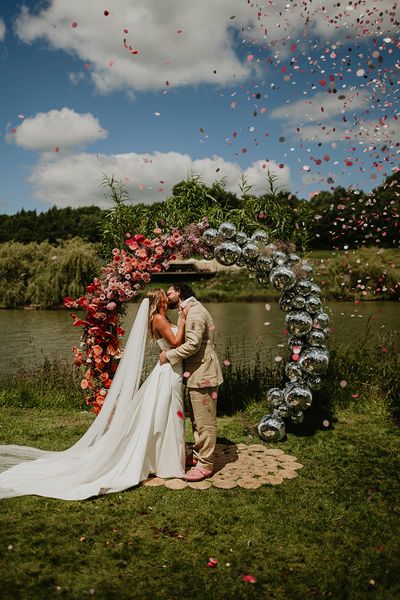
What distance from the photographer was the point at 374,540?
13.6 ft

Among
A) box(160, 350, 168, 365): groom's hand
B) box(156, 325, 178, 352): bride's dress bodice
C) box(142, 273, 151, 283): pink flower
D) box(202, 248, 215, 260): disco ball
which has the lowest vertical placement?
box(160, 350, 168, 365): groom's hand

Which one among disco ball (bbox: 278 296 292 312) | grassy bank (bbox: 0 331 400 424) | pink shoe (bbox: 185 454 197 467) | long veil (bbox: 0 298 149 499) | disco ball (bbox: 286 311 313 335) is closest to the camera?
long veil (bbox: 0 298 149 499)

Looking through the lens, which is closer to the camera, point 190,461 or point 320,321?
point 190,461

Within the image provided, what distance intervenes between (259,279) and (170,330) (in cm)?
225

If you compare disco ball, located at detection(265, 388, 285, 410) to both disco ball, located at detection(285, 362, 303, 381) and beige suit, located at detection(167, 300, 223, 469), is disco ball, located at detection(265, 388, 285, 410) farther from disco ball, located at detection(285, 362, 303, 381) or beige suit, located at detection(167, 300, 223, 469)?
beige suit, located at detection(167, 300, 223, 469)

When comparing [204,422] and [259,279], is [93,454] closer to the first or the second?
[204,422]

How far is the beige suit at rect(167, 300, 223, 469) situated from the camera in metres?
5.52

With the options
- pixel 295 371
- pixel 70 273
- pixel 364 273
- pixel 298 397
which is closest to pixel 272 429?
pixel 298 397

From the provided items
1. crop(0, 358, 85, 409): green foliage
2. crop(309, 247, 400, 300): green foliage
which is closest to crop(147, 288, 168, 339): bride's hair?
crop(0, 358, 85, 409): green foliage

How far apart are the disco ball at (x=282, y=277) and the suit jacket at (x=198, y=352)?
168 cm

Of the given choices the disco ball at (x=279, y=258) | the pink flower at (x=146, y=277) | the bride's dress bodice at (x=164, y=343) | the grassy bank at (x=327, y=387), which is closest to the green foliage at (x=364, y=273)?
the grassy bank at (x=327, y=387)

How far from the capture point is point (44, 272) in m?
34.0

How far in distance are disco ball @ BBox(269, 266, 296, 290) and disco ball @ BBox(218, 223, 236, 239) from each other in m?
0.80

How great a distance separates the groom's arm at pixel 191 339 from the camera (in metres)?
5.49
